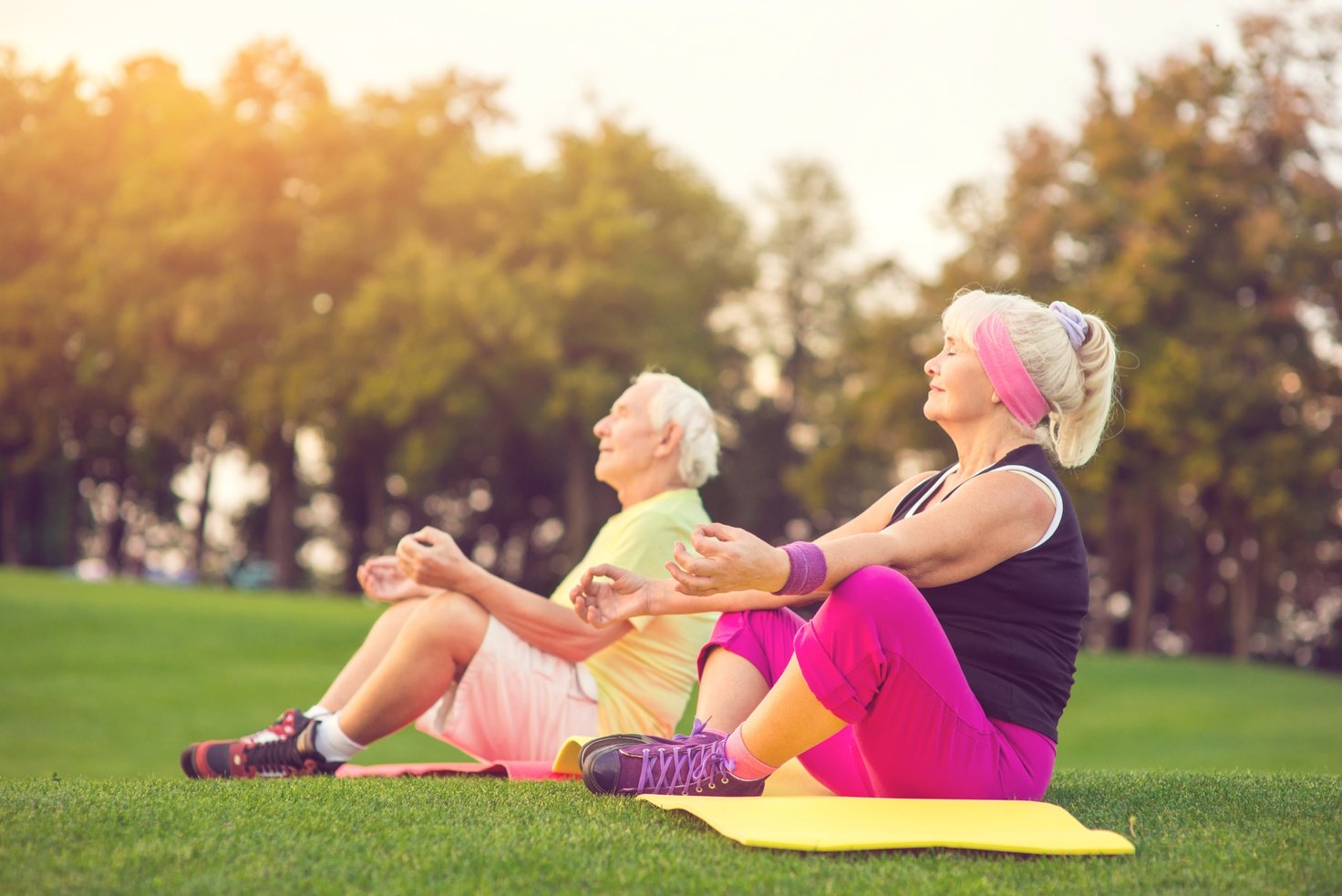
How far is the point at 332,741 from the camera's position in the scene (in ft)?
16.1

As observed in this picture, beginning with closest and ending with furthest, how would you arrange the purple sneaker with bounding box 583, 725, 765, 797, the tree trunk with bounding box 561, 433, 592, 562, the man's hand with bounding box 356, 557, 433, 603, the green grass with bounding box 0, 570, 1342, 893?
the green grass with bounding box 0, 570, 1342, 893
the purple sneaker with bounding box 583, 725, 765, 797
the man's hand with bounding box 356, 557, 433, 603
the tree trunk with bounding box 561, 433, 592, 562

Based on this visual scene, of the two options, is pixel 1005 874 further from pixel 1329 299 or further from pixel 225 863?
pixel 1329 299

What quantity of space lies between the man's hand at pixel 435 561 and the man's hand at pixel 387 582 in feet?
1.93

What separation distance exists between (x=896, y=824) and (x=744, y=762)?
20.1 inches

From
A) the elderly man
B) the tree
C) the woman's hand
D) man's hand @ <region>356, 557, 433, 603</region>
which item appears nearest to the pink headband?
the woman's hand

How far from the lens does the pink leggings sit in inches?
133

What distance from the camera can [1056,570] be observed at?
3.65 m

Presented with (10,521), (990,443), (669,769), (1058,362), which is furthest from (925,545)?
(10,521)

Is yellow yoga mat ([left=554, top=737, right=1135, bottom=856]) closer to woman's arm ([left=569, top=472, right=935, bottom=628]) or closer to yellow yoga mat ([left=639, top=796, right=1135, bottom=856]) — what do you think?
yellow yoga mat ([left=639, top=796, right=1135, bottom=856])

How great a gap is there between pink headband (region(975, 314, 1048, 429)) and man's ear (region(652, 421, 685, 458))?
1.84m

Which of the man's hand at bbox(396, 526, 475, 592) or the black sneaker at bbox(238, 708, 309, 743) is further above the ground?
the man's hand at bbox(396, 526, 475, 592)

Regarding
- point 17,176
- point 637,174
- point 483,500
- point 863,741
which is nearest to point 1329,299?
point 637,174

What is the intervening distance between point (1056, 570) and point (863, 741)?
0.71 metres

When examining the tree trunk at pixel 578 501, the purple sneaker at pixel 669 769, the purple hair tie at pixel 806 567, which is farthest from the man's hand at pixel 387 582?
the tree trunk at pixel 578 501
